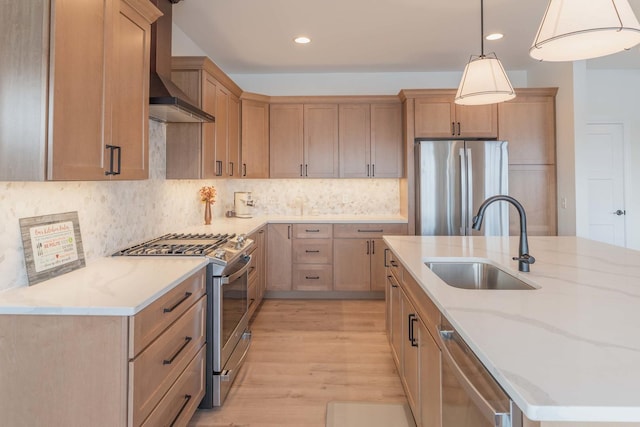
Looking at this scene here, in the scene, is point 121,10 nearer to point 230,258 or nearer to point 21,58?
point 21,58

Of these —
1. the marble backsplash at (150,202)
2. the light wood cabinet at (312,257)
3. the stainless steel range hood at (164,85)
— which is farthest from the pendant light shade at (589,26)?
the light wood cabinet at (312,257)

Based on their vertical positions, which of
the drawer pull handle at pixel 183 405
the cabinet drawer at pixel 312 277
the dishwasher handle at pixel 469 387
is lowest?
the drawer pull handle at pixel 183 405

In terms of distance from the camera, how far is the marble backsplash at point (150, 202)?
1585mm

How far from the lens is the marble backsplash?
1585 millimetres

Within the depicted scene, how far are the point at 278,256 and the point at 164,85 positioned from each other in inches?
94.9

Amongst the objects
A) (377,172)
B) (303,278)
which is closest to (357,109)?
(377,172)

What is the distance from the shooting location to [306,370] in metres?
2.65

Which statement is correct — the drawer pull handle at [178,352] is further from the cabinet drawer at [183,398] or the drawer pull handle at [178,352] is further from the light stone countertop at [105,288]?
the light stone countertop at [105,288]

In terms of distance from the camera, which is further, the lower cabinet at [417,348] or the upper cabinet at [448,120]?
the upper cabinet at [448,120]

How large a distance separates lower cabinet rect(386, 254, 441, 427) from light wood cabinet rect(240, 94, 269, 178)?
7.82 feet

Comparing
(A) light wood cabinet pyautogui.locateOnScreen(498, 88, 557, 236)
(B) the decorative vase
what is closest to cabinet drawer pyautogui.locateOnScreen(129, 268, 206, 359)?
(B) the decorative vase

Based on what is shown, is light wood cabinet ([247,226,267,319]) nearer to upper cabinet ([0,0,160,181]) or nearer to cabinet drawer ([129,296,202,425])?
cabinet drawer ([129,296,202,425])

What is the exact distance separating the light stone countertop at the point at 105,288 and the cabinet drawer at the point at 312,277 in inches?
90.4

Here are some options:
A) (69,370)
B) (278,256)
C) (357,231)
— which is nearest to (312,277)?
(278,256)
